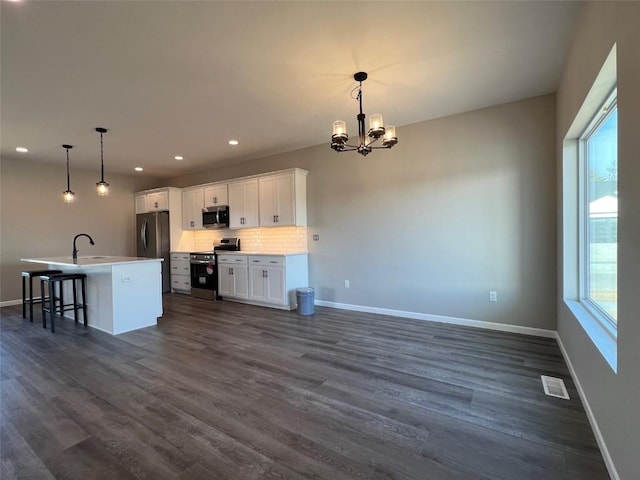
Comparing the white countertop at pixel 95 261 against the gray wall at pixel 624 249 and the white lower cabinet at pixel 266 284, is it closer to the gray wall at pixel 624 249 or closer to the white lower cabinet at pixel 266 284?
the white lower cabinet at pixel 266 284

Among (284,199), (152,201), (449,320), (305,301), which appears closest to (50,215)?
(152,201)

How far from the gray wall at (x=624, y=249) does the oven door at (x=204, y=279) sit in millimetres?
5497

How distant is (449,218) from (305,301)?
93.9 inches

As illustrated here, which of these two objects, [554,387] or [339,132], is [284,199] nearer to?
[339,132]

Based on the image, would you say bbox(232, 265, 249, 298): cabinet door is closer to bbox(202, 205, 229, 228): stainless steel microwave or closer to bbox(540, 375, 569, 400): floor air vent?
bbox(202, 205, 229, 228): stainless steel microwave

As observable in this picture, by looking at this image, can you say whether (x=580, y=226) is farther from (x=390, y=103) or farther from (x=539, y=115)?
(x=390, y=103)

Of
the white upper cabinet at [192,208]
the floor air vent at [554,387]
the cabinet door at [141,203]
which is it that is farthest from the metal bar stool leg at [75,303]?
the floor air vent at [554,387]

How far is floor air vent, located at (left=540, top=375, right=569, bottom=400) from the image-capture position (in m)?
2.26

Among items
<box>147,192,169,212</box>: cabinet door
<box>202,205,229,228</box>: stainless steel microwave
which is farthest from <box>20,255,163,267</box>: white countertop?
<box>147,192,169,212</box>: cabinet door

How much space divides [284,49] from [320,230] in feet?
10.1

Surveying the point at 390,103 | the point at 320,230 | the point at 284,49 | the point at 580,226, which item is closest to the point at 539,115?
the point at 580,226

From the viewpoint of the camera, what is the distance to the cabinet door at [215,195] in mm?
6164

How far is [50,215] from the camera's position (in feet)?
19.8

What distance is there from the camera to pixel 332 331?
3832 mm
